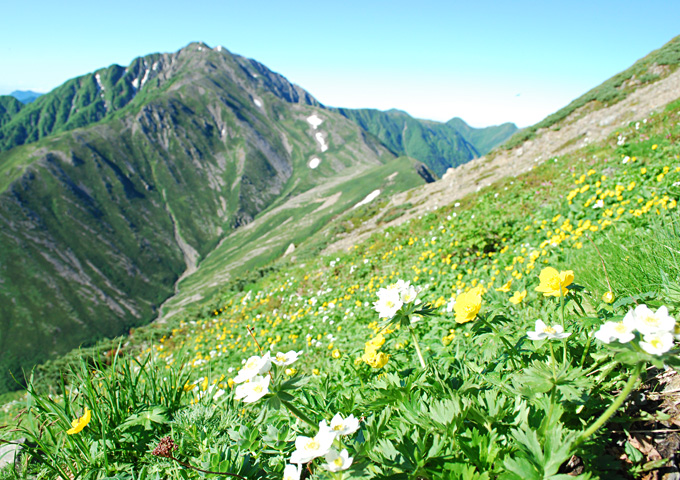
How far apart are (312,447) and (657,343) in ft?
4.60

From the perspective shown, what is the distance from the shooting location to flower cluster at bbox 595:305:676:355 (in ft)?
4.11

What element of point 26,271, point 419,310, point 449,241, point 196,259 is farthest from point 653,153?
point 196,259

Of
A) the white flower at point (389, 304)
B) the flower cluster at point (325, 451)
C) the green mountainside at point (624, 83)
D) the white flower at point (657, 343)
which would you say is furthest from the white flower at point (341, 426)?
the green mountainside at point (624, 83)

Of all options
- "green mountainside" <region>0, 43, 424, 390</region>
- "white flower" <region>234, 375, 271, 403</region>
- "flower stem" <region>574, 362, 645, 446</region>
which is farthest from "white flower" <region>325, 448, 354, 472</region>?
"green mountainside" <region>0, 43, 424, 390</region>

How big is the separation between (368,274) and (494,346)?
31.0ft

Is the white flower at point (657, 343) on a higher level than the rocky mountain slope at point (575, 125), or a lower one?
lower

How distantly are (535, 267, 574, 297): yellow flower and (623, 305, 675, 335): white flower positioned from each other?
0.65 metres

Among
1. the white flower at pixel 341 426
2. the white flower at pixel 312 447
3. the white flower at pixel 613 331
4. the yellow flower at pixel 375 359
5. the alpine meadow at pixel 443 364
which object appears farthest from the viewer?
the yellow flower at pixel 375 359

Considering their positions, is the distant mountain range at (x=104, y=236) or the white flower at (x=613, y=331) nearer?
the white flower at (x=613, y=331)

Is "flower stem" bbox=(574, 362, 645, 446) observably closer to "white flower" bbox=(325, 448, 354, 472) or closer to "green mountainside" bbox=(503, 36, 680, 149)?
"white flower" bbox=(325, 448, 354, 472)

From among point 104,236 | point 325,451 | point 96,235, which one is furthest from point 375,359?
point 104,236

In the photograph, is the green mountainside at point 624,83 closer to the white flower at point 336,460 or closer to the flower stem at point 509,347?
the flower stem at point 509,347

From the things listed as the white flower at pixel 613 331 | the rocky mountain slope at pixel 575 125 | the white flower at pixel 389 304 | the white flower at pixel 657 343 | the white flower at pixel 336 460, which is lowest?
the white flower at pixel 336 460

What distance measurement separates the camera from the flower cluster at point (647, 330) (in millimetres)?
1253
